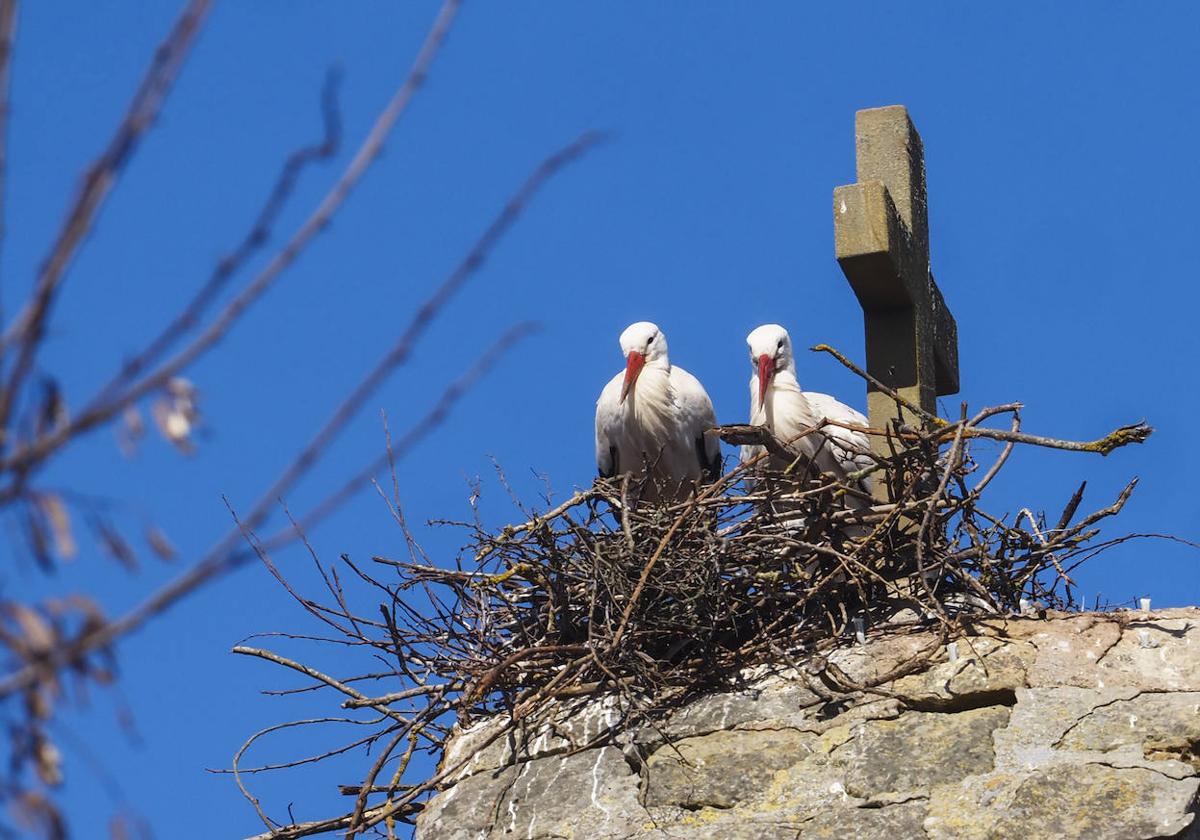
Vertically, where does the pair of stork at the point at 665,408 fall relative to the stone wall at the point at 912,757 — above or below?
above

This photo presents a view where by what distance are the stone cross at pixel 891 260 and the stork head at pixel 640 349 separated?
1398 millimetres

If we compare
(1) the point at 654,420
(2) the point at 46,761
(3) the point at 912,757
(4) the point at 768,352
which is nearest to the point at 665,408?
(1) the point at 654,420

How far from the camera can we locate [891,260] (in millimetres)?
5309

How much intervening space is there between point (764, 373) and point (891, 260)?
1.09 meters

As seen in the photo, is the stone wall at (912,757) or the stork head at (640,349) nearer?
the stone wall at (912,757)

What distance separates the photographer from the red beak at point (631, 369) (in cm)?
687

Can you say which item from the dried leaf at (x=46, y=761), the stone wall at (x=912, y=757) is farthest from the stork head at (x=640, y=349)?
the dried leaf at (x=46, y=761)

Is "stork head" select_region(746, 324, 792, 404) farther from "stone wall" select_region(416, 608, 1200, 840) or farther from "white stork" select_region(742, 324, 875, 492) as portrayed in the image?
"stone wall" select_region(416, 608, 1200, 840)

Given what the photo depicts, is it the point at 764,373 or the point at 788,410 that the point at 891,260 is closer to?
the point at 788,410

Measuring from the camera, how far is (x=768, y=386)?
630 cm

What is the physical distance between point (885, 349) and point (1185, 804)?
2223mm

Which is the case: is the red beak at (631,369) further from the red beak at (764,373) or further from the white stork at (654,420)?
the red beak at (764,373)

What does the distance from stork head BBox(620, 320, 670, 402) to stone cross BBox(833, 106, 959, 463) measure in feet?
4.59

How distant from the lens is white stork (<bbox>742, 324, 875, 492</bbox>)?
595cm
